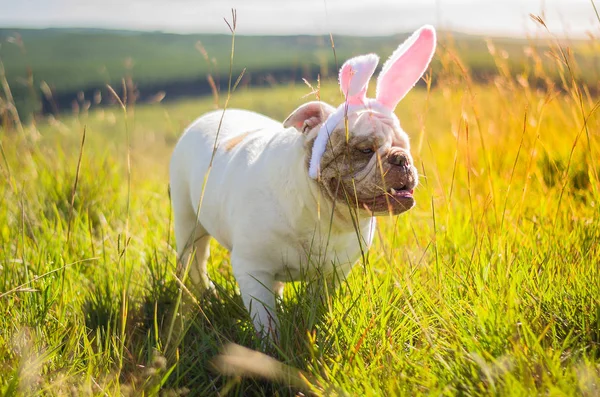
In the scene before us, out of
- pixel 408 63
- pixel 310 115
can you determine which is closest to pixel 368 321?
pixel 310 115

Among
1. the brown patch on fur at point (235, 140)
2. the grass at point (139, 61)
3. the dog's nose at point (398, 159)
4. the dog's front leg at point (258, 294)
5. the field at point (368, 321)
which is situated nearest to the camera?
the field at point (368, 321)

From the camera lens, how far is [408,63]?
7.16 feet

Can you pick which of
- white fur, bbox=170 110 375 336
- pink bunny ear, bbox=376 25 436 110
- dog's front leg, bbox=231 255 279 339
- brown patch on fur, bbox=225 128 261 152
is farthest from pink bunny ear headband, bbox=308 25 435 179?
brown patch on fur, bbox=225 128 261 152

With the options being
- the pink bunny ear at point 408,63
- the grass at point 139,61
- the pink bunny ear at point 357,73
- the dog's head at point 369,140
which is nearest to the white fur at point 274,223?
the dog's head at point 369,140

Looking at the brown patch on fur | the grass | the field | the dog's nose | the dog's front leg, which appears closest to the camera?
the field

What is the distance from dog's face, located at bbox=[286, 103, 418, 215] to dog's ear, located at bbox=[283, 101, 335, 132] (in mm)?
77

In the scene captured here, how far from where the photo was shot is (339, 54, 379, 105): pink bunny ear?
211 centimetres

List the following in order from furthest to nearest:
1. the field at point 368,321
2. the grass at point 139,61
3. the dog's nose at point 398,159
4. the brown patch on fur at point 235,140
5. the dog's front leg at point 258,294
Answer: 1. the grass at point 139,61
2. the brown patch on fur at point 235,140
3. the dog's front leg at point 258,294
4. the dog's nose at point 398,159
5. the field at point 368,321

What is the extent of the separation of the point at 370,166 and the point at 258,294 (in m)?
0.65

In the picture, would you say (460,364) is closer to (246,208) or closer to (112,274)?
(246,208)

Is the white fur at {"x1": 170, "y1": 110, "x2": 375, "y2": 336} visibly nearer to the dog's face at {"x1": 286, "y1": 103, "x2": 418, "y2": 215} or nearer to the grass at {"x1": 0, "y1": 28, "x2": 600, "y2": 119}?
the dog's face at {"x1": 286, "y1": 103, "x2": 418, "y2": 215}

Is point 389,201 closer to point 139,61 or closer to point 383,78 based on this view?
point 383,78

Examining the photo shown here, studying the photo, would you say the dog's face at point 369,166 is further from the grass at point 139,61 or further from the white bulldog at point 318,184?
the grass at point 139,61

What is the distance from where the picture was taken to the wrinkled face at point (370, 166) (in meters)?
2.04
